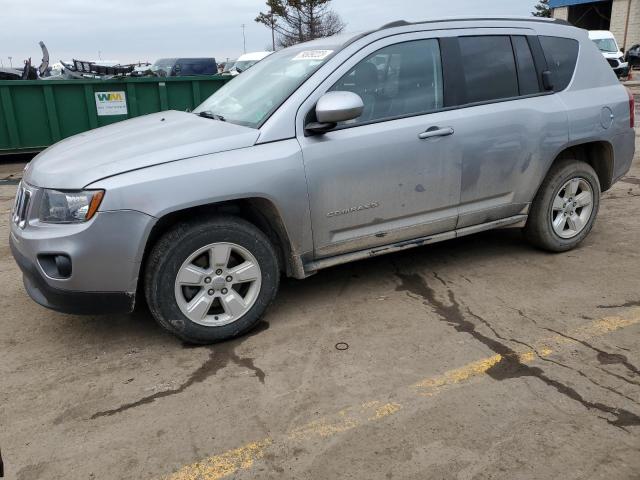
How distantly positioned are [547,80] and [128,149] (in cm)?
319

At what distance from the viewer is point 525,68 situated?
429 cm

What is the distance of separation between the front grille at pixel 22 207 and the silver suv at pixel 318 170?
0.02 m

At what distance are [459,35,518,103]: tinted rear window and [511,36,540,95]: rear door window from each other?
0.05 meters

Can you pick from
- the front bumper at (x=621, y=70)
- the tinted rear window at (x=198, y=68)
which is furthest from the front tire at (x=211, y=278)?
the front bumper at (x=621, y=70)

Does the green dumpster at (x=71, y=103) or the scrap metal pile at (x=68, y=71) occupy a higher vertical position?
the scrap metal pile at (x=68, y=71)

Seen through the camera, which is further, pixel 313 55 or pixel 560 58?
pixel 560 58

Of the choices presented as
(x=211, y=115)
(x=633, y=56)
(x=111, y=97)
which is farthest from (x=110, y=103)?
(x=633, y=56)

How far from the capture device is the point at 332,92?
3422mm

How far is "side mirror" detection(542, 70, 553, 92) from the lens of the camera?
434cm

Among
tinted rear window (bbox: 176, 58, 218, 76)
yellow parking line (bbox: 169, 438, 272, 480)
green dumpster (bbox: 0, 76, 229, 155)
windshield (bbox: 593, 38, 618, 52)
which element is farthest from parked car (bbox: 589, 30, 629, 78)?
yellow parking line (bbox: 169, 438, 272, 480)

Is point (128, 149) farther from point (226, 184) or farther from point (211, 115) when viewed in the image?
point (211, 115)

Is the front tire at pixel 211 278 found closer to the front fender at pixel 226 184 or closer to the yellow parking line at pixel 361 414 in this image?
the front fender at pixel 226 184

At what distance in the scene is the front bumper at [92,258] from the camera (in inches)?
116

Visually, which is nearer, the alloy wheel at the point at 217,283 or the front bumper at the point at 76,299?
the front bumper at the point at 76,299
